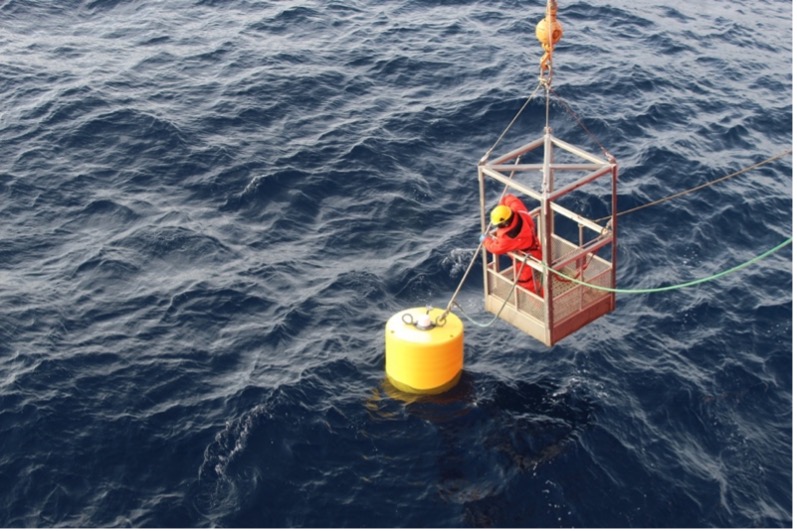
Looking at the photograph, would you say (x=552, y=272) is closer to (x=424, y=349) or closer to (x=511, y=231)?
(x=511, y=231)

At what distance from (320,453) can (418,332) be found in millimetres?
4430

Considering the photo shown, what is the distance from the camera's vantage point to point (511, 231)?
2775cm

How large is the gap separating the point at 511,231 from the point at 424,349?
4.24 metres

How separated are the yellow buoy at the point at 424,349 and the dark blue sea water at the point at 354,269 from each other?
961 mm

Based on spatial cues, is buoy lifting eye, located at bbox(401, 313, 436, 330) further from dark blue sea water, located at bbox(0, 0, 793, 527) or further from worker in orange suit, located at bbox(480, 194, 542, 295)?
worker in orange suit, located at bbox(480, 194, 542, 295)

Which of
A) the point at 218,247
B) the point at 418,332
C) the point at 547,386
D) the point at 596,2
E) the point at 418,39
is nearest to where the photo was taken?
the point at 418,332

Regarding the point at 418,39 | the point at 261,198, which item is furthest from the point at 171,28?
the point at 261,198

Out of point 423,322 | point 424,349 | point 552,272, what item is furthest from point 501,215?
point 424,349

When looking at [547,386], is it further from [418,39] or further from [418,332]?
[418,39]

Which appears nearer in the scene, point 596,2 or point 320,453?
point 320,453

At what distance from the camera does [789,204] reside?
3925 cm

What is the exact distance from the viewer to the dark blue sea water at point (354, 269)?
90.4 feet

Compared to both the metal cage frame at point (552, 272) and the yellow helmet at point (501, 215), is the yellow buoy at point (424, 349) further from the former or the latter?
the yellow helmet at point (501, 215)

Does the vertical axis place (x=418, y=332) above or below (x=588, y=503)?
above
